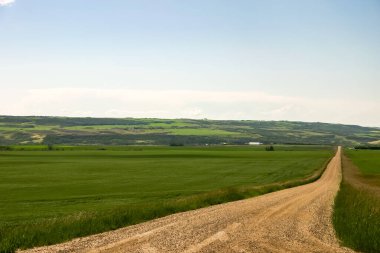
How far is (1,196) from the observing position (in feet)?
155

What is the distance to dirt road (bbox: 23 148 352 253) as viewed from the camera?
67.9ft

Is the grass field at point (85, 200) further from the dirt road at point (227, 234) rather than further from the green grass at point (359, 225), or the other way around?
the green grass at point (359, 225)

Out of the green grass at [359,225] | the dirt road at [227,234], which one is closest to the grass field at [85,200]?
the dirt road at [227,234]

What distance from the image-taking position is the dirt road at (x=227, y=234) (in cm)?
2069

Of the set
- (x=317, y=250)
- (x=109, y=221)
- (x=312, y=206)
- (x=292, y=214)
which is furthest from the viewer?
(x=312, y=206)

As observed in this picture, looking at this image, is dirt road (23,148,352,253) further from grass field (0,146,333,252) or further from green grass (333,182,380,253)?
grass field (0,146,333,252)

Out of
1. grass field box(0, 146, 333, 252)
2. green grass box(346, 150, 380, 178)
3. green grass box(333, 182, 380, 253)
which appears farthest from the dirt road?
green grass box(346, 150, 380, 178)

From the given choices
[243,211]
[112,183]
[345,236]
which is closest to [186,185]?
[112,183]

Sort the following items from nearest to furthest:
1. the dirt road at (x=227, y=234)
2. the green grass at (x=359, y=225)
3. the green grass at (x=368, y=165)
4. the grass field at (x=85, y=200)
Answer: the dirt road at (x=227, y=234) → the green grass at (x=359, y=225) → the grass field at (x=85, y=200) → the green grass at (x=368, y=165)

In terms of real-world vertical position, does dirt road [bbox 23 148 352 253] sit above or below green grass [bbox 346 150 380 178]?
above

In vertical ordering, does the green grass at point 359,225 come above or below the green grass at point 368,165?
above

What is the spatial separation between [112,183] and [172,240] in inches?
1614

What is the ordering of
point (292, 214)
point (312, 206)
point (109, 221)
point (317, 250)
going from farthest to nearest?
1. point (312, 206)
2. point (292, 214)
3. point (109, 221)
4. point (317, 250)

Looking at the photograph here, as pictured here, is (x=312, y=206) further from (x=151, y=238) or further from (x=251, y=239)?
(x=151, y=238)
